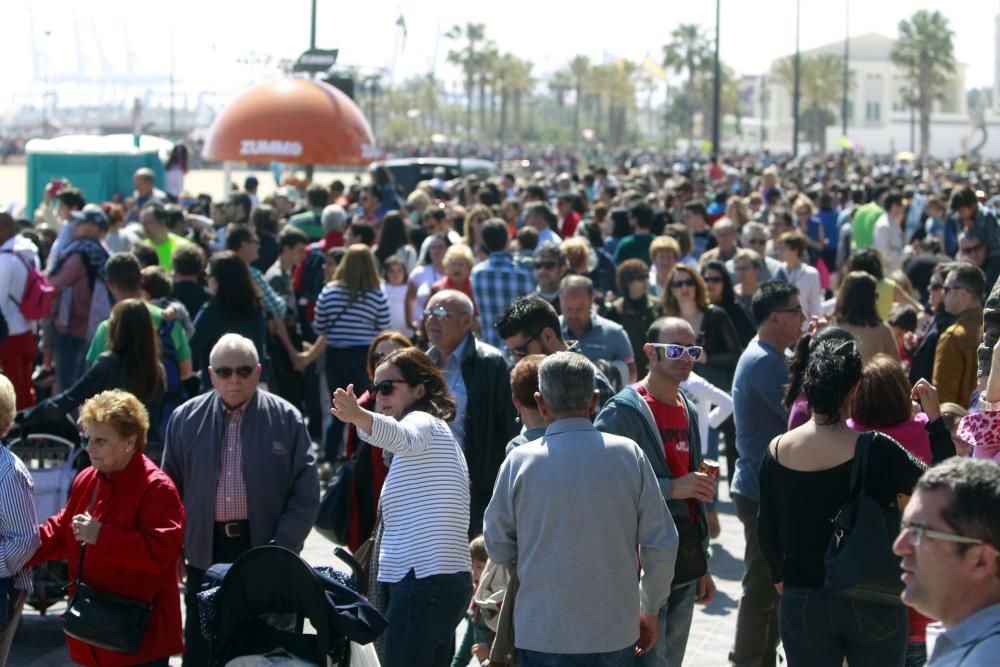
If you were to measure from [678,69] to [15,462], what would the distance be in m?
112

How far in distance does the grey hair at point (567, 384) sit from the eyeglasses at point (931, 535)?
72.5 inches

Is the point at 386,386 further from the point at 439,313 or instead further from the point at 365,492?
the point at 439,313

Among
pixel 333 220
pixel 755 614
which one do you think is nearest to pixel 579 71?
pixel 333 220

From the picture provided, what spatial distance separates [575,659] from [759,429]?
2.45m

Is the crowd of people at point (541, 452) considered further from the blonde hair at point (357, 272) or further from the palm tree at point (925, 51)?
the palm tree at point (925, 51)

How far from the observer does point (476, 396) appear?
691 cm

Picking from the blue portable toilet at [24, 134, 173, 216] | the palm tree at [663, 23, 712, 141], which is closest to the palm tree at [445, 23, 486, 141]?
the palm tree at [663, 23, 712, 141]

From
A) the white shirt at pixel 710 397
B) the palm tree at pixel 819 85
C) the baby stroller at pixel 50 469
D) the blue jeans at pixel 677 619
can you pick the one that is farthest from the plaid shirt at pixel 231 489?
the palm tree at pixel 819 85

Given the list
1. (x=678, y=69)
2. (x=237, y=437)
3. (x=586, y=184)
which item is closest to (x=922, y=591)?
(x=237, y=437)

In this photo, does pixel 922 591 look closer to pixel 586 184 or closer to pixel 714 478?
pixel 714 478

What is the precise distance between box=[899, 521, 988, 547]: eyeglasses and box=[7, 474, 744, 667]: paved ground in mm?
4247

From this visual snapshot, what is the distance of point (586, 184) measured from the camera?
2406 cm

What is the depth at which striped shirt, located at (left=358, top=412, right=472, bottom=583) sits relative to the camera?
5418mm

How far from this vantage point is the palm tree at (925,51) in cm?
10381
